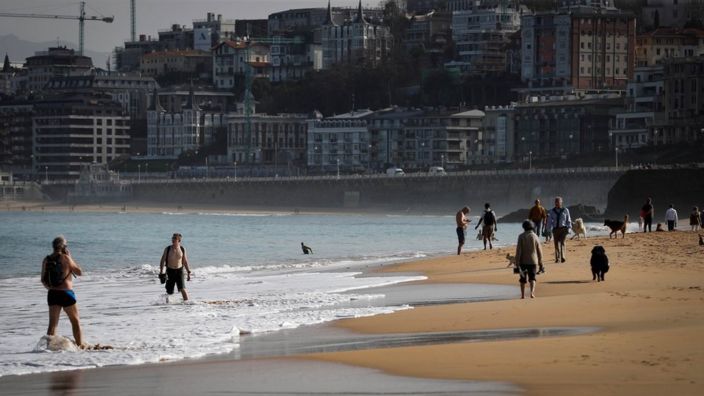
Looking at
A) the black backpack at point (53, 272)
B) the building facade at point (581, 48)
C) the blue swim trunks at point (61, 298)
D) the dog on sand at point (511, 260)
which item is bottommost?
the dog on sand at point (511, 260)

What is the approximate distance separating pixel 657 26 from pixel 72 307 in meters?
153

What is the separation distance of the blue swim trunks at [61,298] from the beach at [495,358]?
143 cm

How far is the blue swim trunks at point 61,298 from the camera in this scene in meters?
18.0

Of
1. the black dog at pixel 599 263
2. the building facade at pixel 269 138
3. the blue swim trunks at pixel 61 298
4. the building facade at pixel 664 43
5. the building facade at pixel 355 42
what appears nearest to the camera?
the blue swim trunks at pixel 61 298

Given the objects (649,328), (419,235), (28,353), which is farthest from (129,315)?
(419,235)

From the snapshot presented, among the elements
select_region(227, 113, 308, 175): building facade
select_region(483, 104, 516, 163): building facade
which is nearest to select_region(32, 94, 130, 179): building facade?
select_region(227, 113, 308, 175): building facade

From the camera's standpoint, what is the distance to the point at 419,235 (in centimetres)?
6894

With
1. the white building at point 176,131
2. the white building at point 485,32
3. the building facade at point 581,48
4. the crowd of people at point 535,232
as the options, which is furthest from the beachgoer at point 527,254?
the white building at point 176,131

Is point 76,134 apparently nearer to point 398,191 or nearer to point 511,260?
point 398,191

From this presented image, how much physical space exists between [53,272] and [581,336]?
6009 millimetres

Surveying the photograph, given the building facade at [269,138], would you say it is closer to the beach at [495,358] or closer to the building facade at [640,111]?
the building facade at [640,111]

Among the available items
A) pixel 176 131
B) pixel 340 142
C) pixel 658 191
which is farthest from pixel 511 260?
pixel 176 131

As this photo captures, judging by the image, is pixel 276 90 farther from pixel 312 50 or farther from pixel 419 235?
pixel 419 235

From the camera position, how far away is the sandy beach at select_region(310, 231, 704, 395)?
47.9 ft
